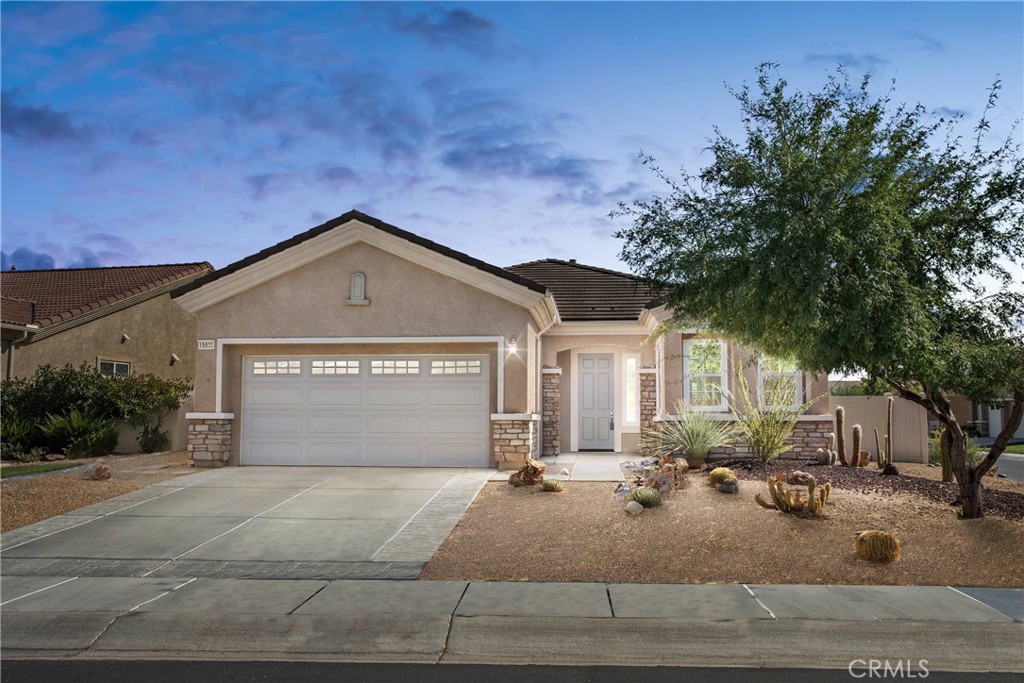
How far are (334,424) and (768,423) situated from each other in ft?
26.9

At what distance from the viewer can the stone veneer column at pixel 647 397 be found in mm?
18734

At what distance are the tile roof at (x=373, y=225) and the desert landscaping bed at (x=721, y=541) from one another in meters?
4.26

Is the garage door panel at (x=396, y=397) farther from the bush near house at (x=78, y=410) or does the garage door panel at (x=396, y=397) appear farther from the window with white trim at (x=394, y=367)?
the bush near house at (x=78, y=410)

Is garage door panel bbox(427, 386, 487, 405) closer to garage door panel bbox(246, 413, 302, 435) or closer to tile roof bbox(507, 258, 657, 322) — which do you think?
garage door panel bbox(246, 413, 302, 435)

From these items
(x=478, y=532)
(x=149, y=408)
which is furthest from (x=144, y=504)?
(x=149, y=408)

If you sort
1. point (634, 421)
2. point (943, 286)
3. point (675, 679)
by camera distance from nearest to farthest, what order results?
1. point (675, 679)
2. point (943, 286)
3. point (634, 421)

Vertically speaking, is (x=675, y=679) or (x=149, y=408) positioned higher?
(x=149, y=408)

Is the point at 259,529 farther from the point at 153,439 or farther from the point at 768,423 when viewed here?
the point at 153,439

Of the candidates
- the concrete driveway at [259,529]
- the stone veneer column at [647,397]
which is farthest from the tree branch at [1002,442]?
the stone veneer column at [647,397]

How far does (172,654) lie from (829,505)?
28.4 feet

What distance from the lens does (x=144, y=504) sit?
12.6m

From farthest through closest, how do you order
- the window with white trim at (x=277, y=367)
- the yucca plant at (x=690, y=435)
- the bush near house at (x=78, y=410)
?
the bush near house at (x=78, y=410) < the window with white trim at (x=277, y=367) < the yucca plant at (x=690, y=435)

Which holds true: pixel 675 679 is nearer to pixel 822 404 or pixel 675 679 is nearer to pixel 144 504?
pixel 144 504

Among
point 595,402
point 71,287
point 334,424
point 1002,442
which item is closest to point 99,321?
point 71,287
